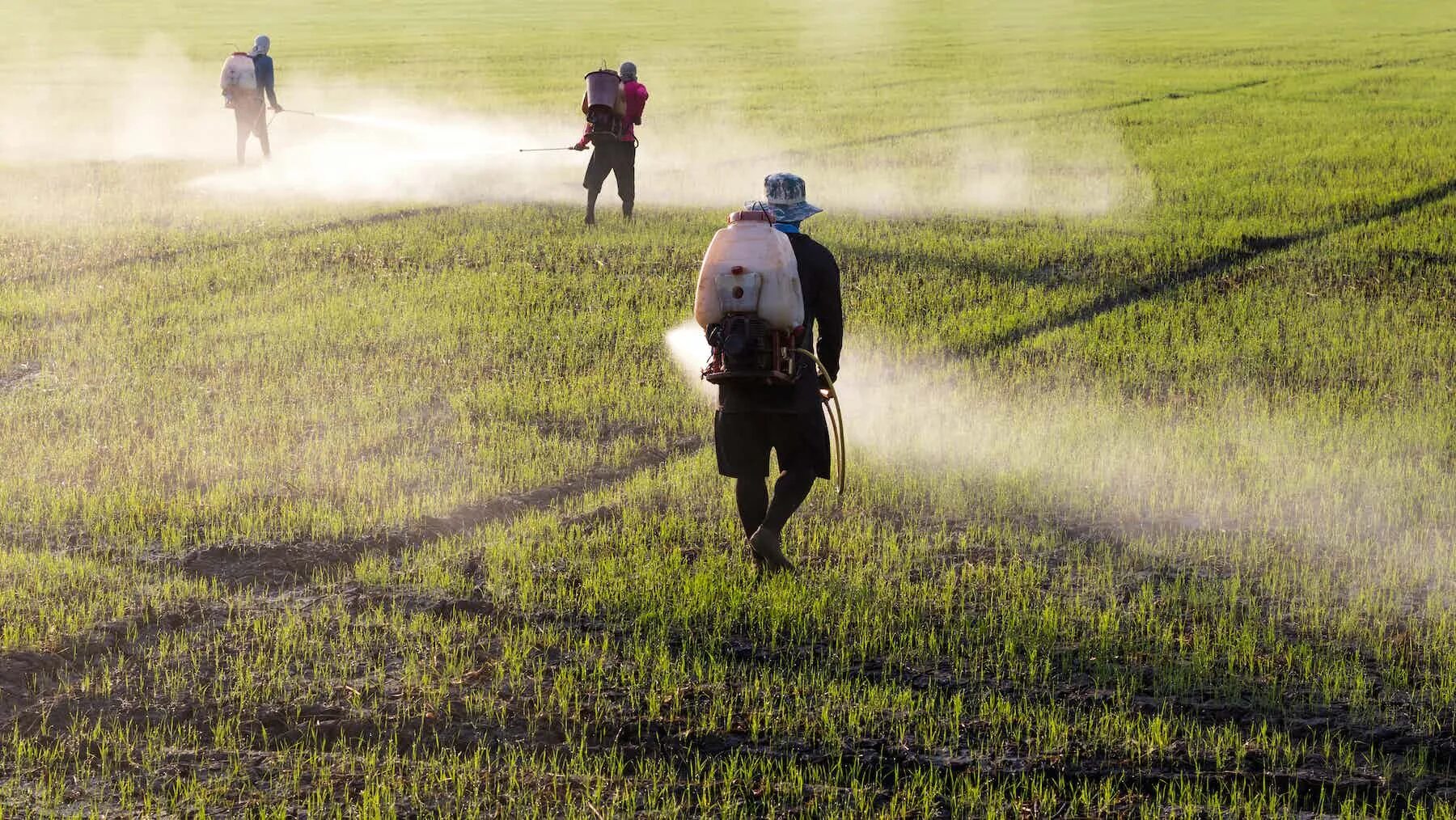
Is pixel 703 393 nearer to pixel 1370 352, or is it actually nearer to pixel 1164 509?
pixel 1164 509

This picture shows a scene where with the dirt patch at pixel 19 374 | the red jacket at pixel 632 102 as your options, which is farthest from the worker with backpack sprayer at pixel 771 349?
the red jacket at pixel 632 102

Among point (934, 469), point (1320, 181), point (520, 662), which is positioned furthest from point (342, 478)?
point (1320, 181)

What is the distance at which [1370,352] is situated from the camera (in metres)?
12.1

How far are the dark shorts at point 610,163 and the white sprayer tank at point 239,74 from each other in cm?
774

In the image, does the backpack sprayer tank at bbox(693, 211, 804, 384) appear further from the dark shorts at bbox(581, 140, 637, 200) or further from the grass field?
the dark shorts at bbox(581, 140, 637, 200)

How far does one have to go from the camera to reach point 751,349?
667 centimetres

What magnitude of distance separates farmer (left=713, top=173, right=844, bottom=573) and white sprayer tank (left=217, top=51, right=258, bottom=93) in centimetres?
1781

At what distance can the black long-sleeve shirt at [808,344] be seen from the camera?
691 cm

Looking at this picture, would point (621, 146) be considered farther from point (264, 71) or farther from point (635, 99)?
point (264, 71)

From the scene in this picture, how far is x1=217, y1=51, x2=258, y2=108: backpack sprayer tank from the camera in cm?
2275

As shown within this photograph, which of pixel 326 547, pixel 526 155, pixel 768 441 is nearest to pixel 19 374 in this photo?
pixel 326 547

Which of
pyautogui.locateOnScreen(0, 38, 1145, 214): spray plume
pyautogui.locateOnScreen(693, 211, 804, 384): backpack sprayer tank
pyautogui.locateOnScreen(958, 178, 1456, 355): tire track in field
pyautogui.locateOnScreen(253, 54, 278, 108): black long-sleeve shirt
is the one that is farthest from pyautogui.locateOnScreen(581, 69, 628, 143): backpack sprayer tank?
pyautogui.locateOnScreen(693, 211, 804, 384): backpack sprayer tank

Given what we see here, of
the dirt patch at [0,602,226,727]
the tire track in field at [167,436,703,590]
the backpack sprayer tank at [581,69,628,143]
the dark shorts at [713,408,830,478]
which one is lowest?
the dirt patch at [0,602,226,727]

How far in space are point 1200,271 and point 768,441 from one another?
9.70 m
